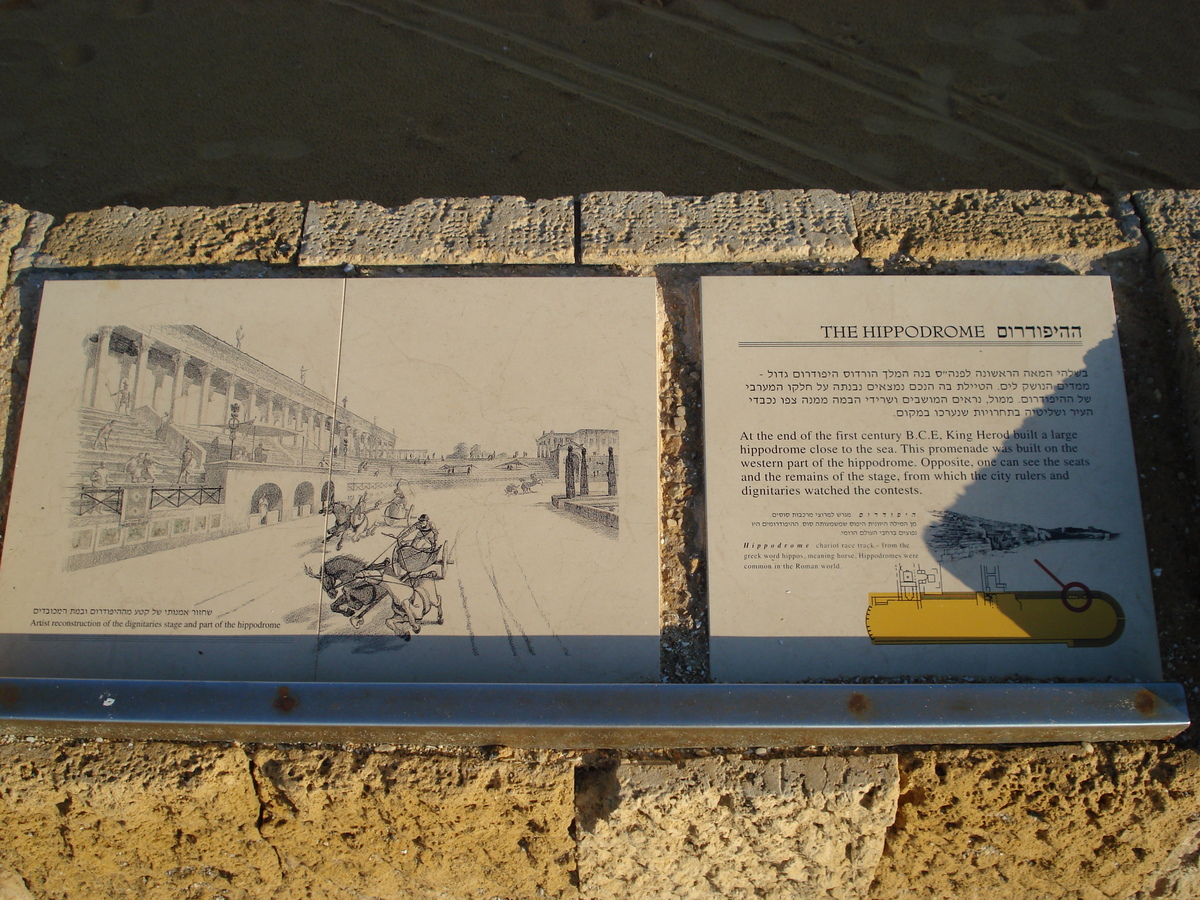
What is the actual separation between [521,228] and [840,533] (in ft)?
5.09

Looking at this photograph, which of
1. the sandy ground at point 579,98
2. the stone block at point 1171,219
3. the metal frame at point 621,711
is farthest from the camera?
the sandy ground at point 579,98

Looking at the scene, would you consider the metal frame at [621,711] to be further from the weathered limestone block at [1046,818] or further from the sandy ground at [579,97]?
the sandy ground at [579,97]

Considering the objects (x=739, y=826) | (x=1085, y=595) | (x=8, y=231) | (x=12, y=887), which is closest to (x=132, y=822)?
(x=12, y=887)

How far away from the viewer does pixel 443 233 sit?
101 inches

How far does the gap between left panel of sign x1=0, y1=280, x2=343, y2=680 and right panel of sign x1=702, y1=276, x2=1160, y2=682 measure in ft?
4.36

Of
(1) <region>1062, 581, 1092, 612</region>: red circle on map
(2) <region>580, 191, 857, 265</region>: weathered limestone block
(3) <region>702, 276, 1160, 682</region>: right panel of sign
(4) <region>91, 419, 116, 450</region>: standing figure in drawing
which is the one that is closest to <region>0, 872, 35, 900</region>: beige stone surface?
(4) <region>91, 419, 116, 450</region>: standing figure in drawing

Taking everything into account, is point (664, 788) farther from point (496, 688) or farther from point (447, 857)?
point (447, 857)

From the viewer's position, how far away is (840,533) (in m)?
2.14

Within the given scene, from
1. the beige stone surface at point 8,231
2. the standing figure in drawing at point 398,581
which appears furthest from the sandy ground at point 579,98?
the standing figure in drawing at point 398,581

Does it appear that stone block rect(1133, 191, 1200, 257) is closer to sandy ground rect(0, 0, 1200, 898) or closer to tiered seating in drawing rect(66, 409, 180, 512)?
sandy ground rect(0, 0, 1200, 898)

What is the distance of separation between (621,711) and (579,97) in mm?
3343

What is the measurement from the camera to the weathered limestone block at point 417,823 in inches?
81.2

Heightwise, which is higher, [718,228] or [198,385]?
[718,228]

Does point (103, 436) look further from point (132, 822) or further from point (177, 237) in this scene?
point (132, 822)
